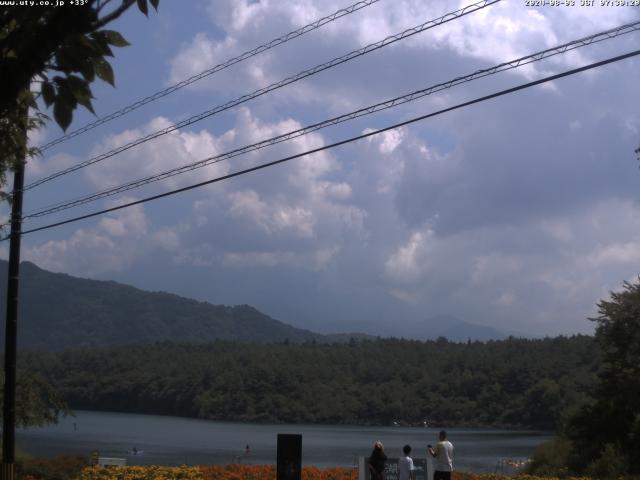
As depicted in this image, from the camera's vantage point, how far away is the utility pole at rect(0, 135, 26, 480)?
18.7m

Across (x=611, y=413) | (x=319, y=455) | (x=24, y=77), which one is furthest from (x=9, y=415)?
(x=319, y=455)

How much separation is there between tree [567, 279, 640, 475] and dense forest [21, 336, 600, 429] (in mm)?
47318

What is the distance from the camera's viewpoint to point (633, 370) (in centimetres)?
2841

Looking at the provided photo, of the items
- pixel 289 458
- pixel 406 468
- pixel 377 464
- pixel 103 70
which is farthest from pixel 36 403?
pixel 103 70

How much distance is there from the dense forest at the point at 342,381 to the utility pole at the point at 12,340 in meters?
63.1

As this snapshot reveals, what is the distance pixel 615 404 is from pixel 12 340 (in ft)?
60.3

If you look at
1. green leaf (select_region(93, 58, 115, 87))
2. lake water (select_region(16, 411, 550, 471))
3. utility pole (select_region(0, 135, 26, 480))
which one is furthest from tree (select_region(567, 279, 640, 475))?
green leaf (select_region(93, 58, 115, 87))

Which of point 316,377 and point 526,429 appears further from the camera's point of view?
point 316,377

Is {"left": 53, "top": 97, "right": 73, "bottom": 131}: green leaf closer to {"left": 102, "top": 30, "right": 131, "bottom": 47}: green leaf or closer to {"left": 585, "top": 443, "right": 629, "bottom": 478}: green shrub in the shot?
{"left": 102, "top": 30, "right": 131, "bottom": 47}: green leaf

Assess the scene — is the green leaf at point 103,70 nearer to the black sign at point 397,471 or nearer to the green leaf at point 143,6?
the green leaf at point 143,6

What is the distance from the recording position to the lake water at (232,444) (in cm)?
4588

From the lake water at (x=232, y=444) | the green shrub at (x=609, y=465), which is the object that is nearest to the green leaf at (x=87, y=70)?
the green shrub at (x=609, y=465)

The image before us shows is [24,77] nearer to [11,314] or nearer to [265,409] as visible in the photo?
[11,314]

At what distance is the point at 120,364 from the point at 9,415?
10506cm
